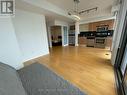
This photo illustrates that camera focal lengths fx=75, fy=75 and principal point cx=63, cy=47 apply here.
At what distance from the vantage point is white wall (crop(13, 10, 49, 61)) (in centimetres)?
320

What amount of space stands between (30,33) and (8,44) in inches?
65.0

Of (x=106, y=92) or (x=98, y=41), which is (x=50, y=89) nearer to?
(x=106, y=92)

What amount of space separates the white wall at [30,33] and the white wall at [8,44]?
1137mm

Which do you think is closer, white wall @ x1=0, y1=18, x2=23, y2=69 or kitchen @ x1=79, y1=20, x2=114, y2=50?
white wall @ x1=0, y1=18, x2=23, y2=69

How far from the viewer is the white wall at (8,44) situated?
194 cm

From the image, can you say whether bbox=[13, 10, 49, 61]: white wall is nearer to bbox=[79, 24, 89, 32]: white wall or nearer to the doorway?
the doorway

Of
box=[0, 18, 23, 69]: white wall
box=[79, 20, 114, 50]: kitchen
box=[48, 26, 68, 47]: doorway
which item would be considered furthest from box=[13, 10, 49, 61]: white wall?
box=[79, 20, 114, 50]: kitchen

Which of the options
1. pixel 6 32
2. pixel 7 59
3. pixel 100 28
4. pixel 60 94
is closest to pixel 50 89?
pixel 60 94

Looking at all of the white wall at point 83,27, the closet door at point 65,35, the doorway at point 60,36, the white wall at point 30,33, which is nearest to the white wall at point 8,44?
the white wall at point 30,33

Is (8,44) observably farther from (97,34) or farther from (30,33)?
(97,34)

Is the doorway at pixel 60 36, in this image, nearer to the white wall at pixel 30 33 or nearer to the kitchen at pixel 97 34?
the kitchen at pixel 97 34

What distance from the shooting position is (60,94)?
1503 mm

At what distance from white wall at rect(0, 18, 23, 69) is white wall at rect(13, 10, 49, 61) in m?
1.14

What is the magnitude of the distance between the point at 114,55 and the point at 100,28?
13.2 feet
